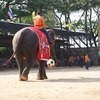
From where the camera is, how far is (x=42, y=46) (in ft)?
46.0

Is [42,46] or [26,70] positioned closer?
[26,70]

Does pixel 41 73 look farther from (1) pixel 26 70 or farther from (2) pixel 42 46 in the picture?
(2) pixel 42 46

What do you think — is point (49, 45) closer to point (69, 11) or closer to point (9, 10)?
point (9, 10)

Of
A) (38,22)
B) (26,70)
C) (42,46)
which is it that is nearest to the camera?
(26,70)

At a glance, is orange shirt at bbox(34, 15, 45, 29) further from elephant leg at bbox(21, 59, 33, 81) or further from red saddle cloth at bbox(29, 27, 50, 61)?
elephant leg at bbox(21, 59, 33, 81)

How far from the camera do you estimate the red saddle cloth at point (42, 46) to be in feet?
46.0

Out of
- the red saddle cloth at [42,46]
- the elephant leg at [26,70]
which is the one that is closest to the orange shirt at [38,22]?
the red saddle cloth at [42,46]

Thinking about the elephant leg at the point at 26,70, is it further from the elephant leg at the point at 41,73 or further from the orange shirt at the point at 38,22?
the orange shirt at the point at 38,22

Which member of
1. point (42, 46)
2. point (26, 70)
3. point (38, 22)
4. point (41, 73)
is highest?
point (38, 22)

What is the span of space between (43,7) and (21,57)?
2786 cm

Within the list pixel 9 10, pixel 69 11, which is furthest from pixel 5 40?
pixel 69 11

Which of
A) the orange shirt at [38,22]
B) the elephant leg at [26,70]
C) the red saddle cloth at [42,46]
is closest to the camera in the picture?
the elephant leg at [26,70]

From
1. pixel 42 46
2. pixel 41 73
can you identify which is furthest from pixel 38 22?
pixel 41 73

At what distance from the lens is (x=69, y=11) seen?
1911 inches
